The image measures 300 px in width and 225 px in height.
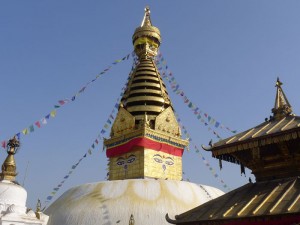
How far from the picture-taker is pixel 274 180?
737cm

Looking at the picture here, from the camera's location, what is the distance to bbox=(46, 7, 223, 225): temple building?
663 inches

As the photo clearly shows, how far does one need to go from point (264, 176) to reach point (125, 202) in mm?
10636

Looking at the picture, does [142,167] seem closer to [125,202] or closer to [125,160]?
[125,160]

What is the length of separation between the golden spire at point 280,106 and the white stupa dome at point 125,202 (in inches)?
391

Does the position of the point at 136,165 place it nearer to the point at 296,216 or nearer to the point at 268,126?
the point at 268,126

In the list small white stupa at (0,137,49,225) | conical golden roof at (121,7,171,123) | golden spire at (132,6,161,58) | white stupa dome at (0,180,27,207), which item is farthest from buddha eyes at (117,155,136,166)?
golden spire at (132,6,161,58)

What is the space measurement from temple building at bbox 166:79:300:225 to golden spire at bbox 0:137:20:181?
1142 centimetres

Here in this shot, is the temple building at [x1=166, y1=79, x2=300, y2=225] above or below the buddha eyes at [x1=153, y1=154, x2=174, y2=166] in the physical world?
below

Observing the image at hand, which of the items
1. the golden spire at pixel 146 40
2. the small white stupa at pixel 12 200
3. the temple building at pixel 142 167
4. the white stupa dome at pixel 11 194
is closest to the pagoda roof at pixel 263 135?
the temple building at pixel 142 167

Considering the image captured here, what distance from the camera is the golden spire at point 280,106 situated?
8211mm

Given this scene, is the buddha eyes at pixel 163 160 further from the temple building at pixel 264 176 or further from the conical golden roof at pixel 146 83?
the temple building at pixel 264 176

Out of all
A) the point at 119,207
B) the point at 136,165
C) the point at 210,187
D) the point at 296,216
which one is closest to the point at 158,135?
the point at 136,165

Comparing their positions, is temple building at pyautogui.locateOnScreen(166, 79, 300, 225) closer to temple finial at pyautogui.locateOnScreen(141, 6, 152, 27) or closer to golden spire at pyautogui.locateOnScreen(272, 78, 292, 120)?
golden spire at pyautogui.locateOnScreen(272, 78, 292, 120)

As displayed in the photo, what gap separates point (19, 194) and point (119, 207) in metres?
4.88
